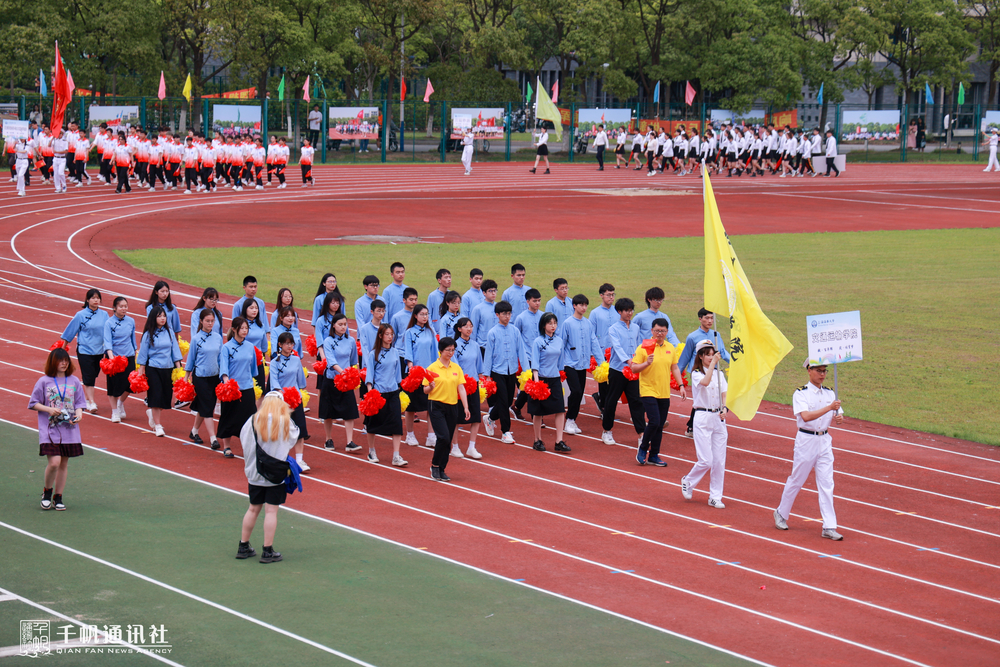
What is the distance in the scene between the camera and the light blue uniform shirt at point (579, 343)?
42.9 ft

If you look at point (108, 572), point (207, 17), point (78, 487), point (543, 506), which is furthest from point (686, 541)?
point (207, 17)

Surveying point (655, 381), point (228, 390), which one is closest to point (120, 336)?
point (228, 390)

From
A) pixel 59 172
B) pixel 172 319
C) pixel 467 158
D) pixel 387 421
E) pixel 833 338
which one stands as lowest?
pixel 387 421

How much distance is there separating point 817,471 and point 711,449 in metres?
1.01

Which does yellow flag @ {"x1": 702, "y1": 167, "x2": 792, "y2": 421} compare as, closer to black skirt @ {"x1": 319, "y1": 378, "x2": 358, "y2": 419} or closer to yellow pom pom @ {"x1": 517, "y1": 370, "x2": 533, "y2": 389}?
yellow pom pom @ {"x1": 517, "y1": 370, "x2": 533, "y2": 389}

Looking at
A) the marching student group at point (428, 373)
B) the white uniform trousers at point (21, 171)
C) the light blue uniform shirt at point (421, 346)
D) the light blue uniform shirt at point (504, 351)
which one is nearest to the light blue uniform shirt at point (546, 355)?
the marching student group at point (428, 373)

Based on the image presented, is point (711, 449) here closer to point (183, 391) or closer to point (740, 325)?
point (740, 325)

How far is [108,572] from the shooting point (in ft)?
27.9

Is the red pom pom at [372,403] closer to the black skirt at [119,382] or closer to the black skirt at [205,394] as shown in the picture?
the black skirt at [205,394]

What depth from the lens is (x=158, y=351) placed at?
1261 cm

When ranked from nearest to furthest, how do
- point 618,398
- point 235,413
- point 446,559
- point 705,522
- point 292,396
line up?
point 446,559 < point 705,522 < point 292,396 < point 235,413 < point 618,398

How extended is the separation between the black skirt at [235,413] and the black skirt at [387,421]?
118cm

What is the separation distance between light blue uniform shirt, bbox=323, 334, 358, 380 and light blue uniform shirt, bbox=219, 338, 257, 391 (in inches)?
30.8

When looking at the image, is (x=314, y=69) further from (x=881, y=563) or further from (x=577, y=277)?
(x=881, y=563)
